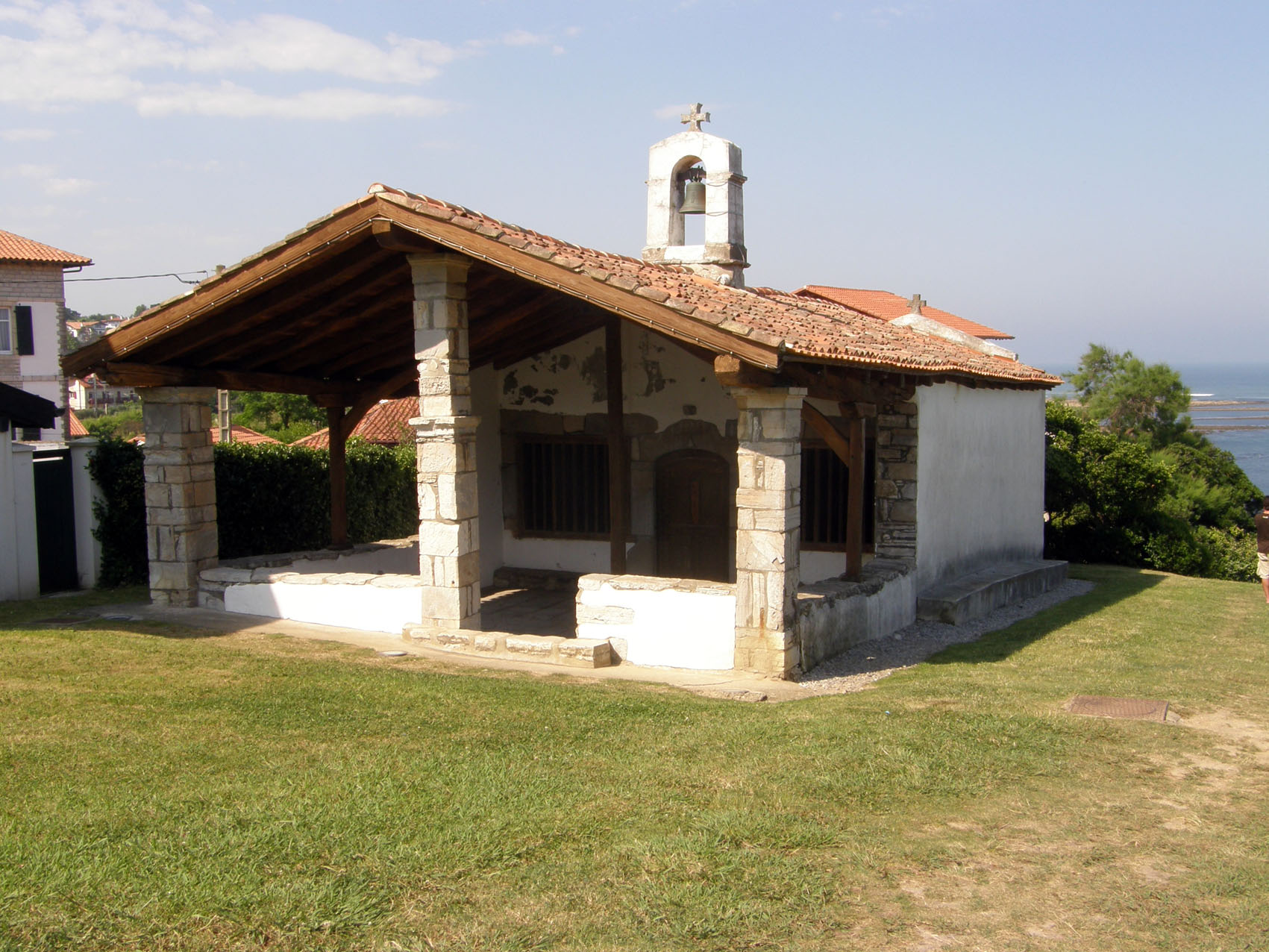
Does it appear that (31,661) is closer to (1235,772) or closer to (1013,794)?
(1013,794)

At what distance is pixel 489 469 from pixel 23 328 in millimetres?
28075

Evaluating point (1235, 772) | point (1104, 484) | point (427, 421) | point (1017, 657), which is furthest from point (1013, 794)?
point (1104, 484)

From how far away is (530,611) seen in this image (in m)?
11.7

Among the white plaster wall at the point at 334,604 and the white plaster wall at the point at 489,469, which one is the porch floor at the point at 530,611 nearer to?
the white plaster wall at the point at 489,469

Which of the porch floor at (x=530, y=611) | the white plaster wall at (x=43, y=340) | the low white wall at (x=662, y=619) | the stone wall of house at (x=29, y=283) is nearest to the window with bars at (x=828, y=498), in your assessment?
the porch floor at (x=530, y=611)

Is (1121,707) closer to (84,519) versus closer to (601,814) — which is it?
(601,814)

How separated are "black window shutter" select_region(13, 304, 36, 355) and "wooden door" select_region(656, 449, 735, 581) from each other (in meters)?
29.8

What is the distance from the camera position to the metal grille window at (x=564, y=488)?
12812 millimetres

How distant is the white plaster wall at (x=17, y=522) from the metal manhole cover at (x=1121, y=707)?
412 inches

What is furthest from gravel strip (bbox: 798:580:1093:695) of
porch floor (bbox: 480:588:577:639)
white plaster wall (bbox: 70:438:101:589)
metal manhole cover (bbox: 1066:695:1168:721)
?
white plaster wall (bbox: 70:438:101:589)

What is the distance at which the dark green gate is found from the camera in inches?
472

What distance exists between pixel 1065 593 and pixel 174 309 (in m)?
11.4

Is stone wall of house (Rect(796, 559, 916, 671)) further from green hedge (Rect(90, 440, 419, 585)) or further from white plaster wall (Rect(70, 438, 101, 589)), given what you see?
white plaster wall (Rect(70, 438, 101, 589))

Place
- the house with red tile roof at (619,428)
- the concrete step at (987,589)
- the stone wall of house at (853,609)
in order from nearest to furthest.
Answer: the house with red tile roof at (619,428) < the stone wall of house at (853,609) < the concrete step at (987,589)
